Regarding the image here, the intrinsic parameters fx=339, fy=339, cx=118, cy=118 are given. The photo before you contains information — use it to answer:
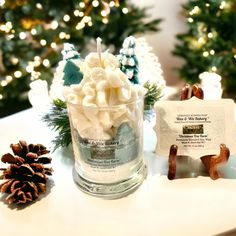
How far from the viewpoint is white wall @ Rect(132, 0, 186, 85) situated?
193cm

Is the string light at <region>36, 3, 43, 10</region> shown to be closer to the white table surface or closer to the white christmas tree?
the white christmas tree

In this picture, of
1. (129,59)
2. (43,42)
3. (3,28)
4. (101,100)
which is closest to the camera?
(101,100)

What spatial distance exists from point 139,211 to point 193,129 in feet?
0.63

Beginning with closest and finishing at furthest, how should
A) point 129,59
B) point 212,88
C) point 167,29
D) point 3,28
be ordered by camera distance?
point 129,59
point 212,88
point 3,28
point 167,29

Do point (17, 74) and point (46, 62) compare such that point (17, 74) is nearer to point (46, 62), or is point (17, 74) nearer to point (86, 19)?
point (46, 62)

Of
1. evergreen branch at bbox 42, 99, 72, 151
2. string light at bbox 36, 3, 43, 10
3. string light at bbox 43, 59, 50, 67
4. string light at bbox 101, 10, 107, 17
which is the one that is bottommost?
string light at bbox 43, 59, 50, 67

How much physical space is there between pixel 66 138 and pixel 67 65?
0.19 metres

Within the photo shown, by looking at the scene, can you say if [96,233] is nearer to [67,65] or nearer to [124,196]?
[124,196]

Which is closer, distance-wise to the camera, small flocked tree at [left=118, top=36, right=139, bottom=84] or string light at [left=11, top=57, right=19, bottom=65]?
small flocked tree at [left=118, top=36, right=139, bottom=84]

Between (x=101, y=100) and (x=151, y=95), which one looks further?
(x=151, y=95)

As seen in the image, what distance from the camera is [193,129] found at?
26.5 inches

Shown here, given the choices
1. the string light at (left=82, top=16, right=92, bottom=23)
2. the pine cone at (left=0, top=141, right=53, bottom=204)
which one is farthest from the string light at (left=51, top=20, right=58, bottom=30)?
the pine cone at (left=0, top=141, right=53, bottom=204)

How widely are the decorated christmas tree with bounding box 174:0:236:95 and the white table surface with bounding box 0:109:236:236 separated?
81 cm

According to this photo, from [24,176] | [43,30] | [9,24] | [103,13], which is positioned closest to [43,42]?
[43,30]
